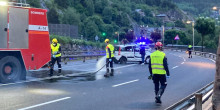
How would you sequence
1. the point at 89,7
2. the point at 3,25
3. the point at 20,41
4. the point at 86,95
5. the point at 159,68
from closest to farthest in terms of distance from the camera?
the point at 159,68 < the point at 86,95 < the point at 3,25 < the point at 20,41 < the point at 89,7

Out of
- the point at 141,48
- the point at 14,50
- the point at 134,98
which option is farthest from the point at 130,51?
the point at 134,98

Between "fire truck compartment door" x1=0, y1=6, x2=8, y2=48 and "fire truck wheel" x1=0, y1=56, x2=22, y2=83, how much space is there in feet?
2.08

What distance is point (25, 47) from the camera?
614 inches

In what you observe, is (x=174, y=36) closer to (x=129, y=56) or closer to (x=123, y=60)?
(x=129, y=56)

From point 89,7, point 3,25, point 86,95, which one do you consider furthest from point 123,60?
point 89,7

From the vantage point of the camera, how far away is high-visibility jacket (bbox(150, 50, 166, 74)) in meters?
10.7

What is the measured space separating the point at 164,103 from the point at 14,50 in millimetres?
7089

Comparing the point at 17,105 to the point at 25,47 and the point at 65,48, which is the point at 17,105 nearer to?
the point at 25,47

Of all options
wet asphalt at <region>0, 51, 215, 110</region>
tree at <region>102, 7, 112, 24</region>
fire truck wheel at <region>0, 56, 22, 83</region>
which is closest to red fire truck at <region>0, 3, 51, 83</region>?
fire truck wheel at <region>0, 56, 22, 83</region>

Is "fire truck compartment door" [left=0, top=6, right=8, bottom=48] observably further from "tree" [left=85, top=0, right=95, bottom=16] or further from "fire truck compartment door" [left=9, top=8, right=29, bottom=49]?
"tree" [left=85, top=0, right=95, bottom=16]

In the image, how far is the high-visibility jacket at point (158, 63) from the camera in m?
10.7

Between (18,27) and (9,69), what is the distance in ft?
5.93

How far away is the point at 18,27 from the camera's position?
1545cm

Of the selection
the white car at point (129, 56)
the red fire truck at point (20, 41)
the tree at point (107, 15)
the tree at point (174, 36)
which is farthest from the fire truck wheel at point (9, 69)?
the tree at point (107, 15)
